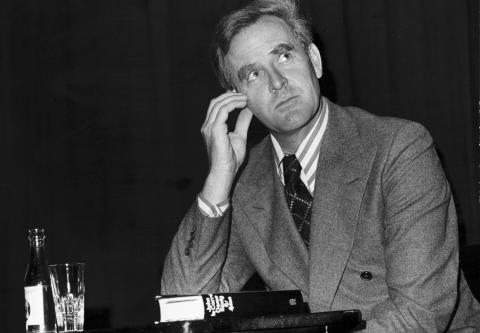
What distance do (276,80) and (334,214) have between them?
1.33 feet

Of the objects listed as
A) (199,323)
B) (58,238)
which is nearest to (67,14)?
(58,238)

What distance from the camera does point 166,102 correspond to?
304 cm

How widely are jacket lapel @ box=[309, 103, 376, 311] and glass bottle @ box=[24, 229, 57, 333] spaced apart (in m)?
0.68

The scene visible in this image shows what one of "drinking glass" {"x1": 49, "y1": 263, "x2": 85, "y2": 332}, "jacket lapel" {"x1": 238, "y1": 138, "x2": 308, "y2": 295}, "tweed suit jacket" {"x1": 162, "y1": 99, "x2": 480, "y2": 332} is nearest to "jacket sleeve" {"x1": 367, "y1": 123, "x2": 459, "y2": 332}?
"tweed suit jacket" {"x1": 162, "y1": 99, "x2": 480, "y2": 332}

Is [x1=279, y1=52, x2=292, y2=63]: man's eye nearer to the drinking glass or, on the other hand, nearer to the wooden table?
the drinking glass

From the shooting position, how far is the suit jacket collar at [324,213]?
206 cm

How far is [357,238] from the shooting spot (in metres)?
2.08

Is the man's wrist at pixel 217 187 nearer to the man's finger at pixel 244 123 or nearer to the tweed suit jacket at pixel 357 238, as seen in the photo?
the tweed suit jacket at pixel 357 238

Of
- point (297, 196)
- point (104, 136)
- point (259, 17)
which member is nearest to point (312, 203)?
point (297, 196)

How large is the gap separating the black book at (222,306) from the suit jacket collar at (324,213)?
50 centimetres

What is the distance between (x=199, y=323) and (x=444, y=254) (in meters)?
0.75

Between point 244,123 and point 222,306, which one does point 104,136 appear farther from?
point 222,306

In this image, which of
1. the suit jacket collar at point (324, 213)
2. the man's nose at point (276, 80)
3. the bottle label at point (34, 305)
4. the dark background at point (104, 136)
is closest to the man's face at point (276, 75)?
the man's nose at point (276, 80)

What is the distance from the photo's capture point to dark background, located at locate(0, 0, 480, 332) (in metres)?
3.04
